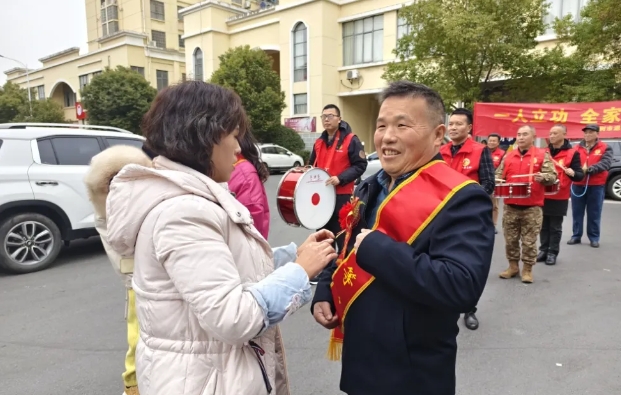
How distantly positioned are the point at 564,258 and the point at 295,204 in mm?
4280

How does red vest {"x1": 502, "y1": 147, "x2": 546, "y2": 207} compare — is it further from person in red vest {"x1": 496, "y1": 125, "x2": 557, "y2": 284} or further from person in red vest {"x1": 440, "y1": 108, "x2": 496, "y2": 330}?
person in red vest {"x1": 440, "y1": 108, "x2": 496, "y2": 330}

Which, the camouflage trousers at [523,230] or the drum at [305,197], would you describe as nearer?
the drum at [305,197]

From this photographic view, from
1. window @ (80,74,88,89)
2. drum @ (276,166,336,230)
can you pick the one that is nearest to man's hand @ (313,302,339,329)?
drum @ (276,166,336,230)

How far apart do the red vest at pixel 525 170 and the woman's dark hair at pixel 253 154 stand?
323cm

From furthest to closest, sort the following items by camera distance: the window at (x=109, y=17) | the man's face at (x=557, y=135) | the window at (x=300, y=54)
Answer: the window at (x=109, y=17)
the window at (x=300, y=54)
the man's face at (x=557, y=135)

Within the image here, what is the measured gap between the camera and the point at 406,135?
1.59m

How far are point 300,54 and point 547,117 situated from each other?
62.2ft

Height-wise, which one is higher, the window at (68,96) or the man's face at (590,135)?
the window at (68,96)

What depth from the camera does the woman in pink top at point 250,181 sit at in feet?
9.71

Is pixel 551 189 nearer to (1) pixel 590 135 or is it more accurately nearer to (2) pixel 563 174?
(2) pixel 563 174

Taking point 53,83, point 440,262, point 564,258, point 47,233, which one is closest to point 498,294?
point 564,258

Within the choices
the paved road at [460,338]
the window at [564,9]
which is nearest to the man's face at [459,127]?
the paved road at [460,338]

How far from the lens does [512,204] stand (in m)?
4.99

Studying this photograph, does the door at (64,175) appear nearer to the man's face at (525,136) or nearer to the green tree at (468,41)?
the man's face at (525,136)
